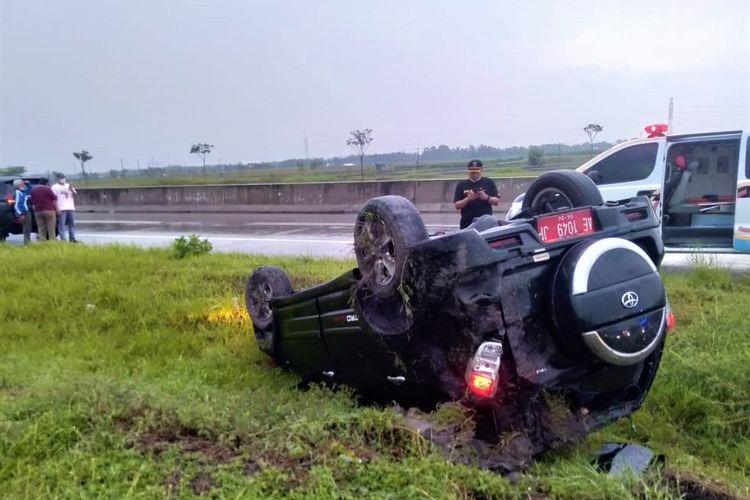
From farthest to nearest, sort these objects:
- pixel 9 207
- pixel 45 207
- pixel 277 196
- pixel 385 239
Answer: pixel 277 196 → pixel 9 207 → pixel 45 207 → pixel 385 239

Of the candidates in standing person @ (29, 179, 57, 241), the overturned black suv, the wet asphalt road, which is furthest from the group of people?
the overturned black suv

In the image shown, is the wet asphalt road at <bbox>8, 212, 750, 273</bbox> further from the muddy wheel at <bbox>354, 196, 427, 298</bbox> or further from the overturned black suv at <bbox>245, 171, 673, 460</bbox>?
the muddy wheel at <bbox>354, 196, 427, 298</bbox>

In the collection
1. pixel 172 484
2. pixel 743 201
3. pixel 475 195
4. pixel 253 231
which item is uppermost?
pixel 475 195

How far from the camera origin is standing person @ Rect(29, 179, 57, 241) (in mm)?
14742

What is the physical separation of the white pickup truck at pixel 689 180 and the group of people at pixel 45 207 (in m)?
10.9

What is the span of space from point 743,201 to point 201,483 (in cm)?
823

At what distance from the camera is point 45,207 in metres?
14.8

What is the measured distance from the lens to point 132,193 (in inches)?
1144

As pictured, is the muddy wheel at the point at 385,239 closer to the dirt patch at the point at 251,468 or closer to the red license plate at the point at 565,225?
the red license plate at the point at 565,225

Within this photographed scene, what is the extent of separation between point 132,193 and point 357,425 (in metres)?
28.3

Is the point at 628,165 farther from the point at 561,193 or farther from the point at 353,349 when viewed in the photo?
the point at 353,349

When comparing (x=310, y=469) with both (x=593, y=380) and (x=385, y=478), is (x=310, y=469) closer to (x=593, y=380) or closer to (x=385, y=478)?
(x=385, y=478)

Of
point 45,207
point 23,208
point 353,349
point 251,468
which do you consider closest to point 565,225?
point 353,349

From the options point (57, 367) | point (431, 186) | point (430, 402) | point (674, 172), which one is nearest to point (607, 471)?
point (430, 402)
